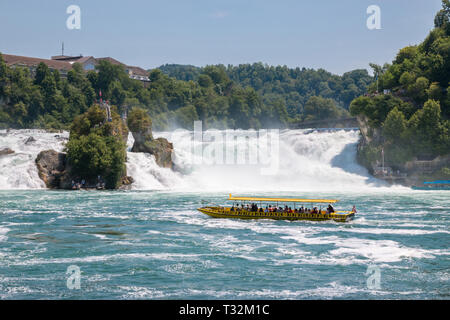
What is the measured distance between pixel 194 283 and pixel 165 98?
12769 cm

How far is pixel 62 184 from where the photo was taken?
74.4 m

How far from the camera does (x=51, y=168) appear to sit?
74.8 m

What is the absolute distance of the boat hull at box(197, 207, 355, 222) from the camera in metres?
45.0

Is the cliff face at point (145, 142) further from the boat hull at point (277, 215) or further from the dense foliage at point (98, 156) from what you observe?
the boat hull at point (277, 215)

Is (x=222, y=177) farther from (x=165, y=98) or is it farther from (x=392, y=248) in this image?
(x=165, y=98)

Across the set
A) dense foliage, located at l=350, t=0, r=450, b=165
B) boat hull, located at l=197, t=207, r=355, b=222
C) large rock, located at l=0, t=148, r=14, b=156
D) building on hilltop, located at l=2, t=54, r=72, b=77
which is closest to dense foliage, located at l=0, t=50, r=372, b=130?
building on hilltop, located at l=2, t=54, r=72, b=77

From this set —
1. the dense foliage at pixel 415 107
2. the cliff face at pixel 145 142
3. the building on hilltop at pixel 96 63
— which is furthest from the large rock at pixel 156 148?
the building on hilltop at pixel 96 63

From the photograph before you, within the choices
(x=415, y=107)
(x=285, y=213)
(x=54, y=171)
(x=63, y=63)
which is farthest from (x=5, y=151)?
(x=63, y=63)

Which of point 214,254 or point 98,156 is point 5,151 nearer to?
point 98,156

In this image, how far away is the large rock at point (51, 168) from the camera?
73.9 meters

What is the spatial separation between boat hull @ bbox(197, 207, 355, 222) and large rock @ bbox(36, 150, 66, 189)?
107 ft

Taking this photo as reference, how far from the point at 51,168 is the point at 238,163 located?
95.3 feet

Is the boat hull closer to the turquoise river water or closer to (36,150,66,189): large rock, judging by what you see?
the turquoise river water
